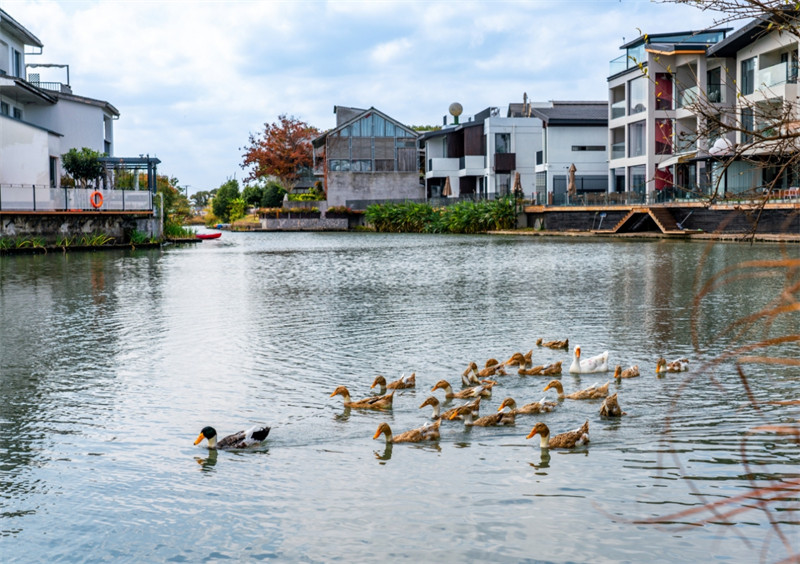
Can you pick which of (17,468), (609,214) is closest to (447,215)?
(609,214)

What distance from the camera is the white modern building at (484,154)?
82.2 m

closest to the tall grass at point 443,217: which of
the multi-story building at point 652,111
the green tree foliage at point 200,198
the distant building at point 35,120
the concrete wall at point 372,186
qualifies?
the concrete wall at point 372,186

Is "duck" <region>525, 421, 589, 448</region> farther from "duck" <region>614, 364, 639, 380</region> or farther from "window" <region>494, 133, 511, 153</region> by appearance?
"window" <region>494, 133, 511, 153</region>

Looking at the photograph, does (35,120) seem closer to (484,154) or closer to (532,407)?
(484,154)

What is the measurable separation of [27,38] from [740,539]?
186 ft

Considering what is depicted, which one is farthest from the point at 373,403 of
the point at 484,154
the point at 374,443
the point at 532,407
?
the point at 484,154

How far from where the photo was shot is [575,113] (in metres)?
76.2

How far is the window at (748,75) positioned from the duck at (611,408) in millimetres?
44646

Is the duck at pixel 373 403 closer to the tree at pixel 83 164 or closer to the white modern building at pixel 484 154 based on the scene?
the tree at pixel 83 164

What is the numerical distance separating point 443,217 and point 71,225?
37292mm

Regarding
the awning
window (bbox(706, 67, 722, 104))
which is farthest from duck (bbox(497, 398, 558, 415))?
window (bbox(706, 67, 722, 104))

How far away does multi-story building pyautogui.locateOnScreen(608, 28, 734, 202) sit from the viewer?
54.6m

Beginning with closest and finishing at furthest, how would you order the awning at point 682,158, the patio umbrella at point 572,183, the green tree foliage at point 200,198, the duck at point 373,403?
the awning at point 682,158, the duck at point 373,403, the patio umbrella at point 572,183, the green tree foliage at point 200,198

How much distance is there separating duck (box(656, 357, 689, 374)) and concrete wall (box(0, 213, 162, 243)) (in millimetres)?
37042
